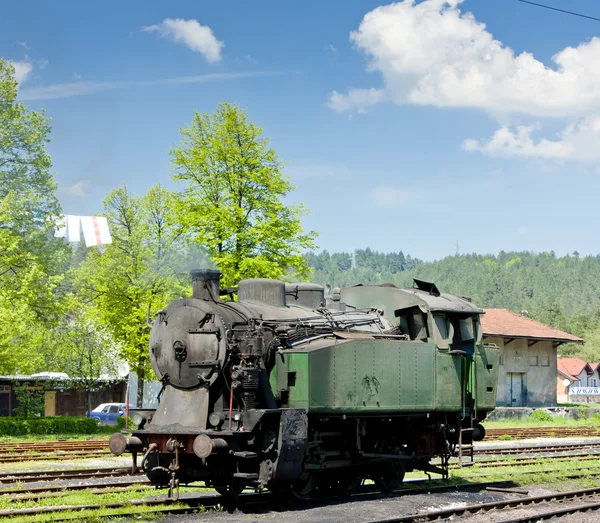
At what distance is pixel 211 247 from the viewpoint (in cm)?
2527

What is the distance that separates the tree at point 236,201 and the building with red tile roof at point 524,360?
19770 mm

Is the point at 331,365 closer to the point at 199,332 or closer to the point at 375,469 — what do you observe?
the point at 199,332

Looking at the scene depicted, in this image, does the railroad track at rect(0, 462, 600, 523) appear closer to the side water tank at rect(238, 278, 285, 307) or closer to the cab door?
the side water tank at rect(238, 278, 285, 307)

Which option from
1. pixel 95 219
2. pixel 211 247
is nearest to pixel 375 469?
pixel 211 247

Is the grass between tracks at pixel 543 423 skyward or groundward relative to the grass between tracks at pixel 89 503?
groundward

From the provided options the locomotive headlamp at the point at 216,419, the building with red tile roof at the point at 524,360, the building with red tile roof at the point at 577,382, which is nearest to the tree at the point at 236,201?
the locomotive headlamp at the point at 216,419

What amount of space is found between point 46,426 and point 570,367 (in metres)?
63.3

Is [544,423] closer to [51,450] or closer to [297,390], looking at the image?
[51,450]

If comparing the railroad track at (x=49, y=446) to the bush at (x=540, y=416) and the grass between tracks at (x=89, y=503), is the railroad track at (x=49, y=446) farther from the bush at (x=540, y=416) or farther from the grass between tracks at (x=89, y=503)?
the bush at (x=540, y=416)

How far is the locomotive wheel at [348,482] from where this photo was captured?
13.4 meters

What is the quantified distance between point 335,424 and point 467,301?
14.6 feet

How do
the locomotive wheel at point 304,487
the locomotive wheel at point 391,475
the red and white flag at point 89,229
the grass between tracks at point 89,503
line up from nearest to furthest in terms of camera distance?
the grass between tracks at point 89,503 < the locomotive wheel at point 304,487 < the locomotive wheel at point 391,475 < the red and white flag at point 89,229

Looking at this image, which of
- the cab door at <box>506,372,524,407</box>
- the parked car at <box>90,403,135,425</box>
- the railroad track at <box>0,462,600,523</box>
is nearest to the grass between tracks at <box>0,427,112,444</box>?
the parked car at <box>90,403,135,425</box>

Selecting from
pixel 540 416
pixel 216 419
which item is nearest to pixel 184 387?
pixel 216 419
